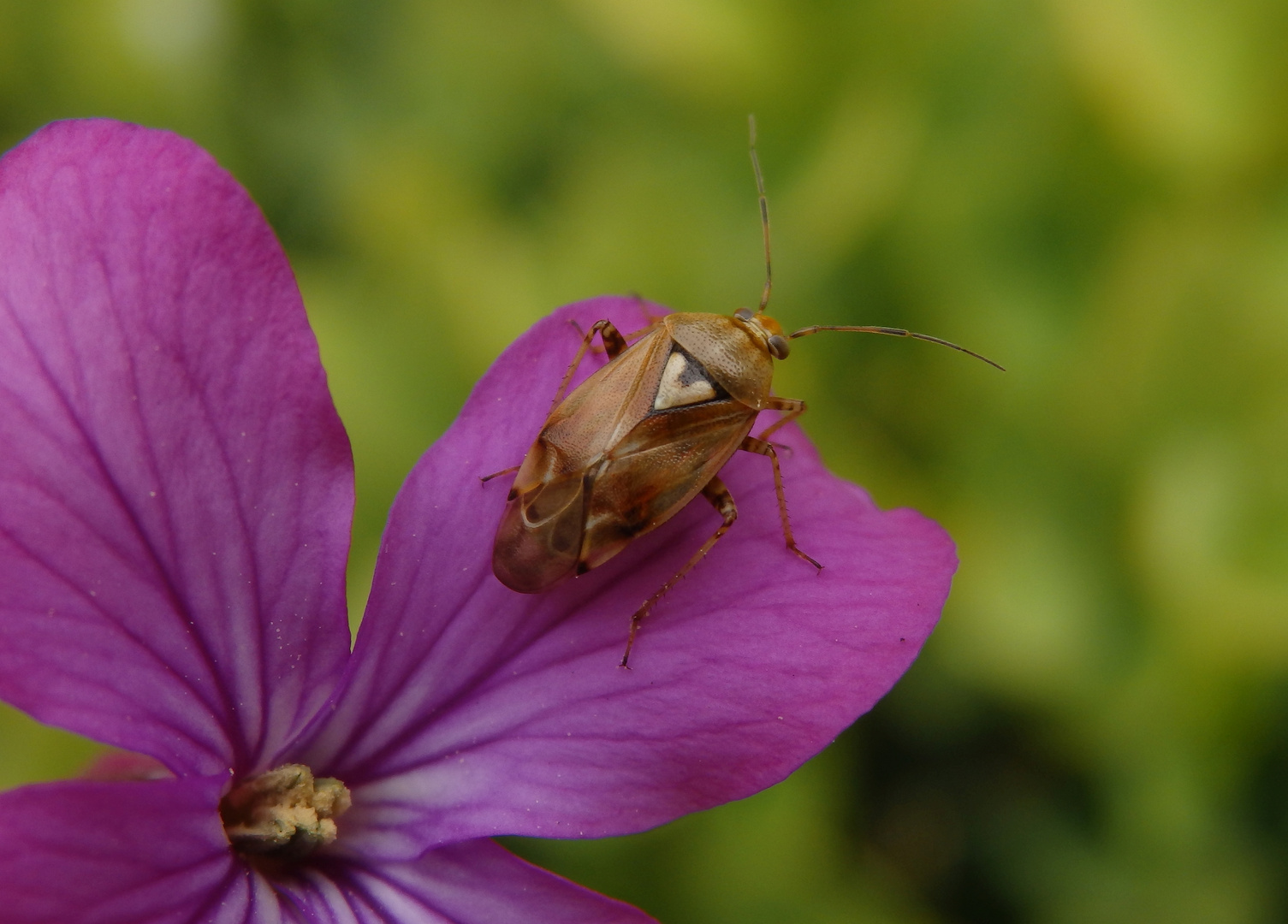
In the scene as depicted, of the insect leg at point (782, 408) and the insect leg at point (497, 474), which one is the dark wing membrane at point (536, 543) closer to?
the insect leg at point (497, 474)

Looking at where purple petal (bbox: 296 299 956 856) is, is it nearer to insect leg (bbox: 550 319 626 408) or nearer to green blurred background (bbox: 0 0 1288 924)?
insect leg (bbox: 550 319 626 408)

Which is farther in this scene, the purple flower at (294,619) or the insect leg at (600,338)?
the insect leg at (600,338)

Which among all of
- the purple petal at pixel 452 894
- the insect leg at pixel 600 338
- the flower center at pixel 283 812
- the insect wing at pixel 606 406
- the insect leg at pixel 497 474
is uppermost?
the insect leg at pixel 600 338

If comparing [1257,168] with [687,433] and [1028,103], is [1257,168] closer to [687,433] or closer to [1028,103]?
[1028,103]

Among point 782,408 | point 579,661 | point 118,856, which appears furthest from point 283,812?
point 782,408

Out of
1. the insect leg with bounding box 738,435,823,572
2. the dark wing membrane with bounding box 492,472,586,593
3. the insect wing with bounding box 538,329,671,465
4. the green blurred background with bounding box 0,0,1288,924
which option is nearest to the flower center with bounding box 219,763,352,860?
the dark wing membrane with bounding box 492,472,586,593

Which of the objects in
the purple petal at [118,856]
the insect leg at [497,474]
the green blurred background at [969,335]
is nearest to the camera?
the purple petal at [118,856]

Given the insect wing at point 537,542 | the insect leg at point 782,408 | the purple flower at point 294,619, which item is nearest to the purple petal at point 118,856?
the purple flower at point 294,619
